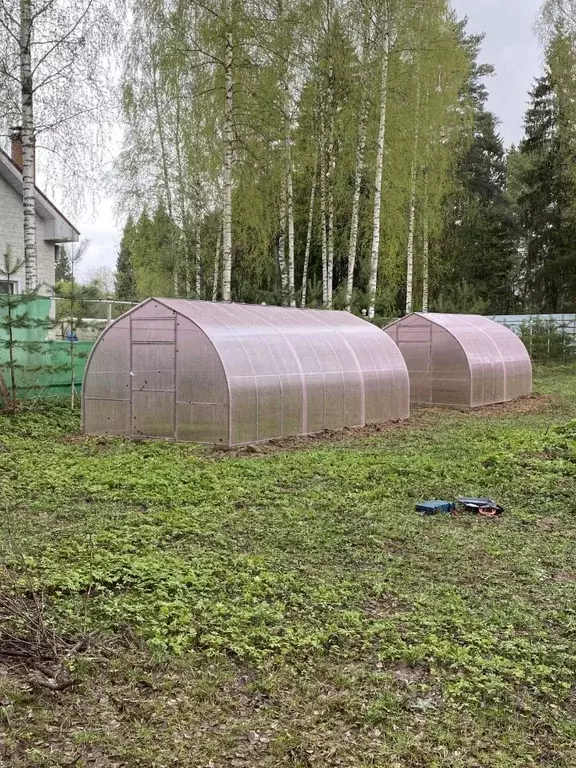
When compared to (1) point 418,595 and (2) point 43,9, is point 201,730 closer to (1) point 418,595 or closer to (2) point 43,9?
(1) point 418,595

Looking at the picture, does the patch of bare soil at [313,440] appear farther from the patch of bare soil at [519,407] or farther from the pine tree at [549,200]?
the pine tree at [549,200]

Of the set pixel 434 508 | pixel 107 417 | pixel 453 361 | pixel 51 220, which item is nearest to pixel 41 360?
pixel 107 417

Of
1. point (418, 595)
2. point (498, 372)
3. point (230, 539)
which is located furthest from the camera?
point (498, 372)

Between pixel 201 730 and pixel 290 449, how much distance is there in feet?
27.6

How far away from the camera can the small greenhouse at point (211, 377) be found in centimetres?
1206

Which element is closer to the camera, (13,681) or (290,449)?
(13,681)

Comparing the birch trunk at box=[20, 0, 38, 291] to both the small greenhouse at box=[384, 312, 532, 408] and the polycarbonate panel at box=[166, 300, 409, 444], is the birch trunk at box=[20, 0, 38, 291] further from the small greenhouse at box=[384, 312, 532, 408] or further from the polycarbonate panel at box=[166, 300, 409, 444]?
the small greenhouse at box=[384, 312, 532, 408]

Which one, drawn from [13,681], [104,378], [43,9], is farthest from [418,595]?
[43,9]

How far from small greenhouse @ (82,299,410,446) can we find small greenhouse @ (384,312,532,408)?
5295 mm

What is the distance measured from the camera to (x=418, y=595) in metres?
5.59

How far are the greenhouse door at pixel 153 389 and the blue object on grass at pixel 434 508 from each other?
5.41m

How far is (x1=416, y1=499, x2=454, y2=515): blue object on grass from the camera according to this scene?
8039mm

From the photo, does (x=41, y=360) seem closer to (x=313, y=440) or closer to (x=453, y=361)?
(x=313, y=440)

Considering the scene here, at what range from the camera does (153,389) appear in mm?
12562
